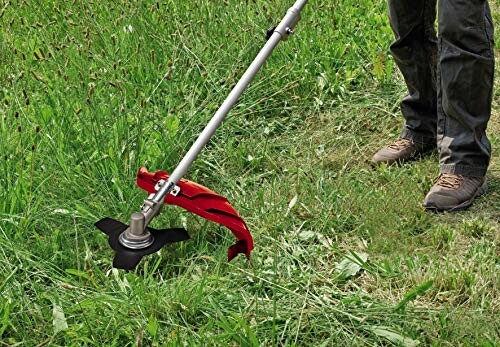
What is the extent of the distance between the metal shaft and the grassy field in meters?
0.34

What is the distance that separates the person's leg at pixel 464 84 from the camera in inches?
120

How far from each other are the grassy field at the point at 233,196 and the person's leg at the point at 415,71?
137 mm

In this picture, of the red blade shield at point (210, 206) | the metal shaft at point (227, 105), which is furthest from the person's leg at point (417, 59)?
the red blade shield at point (210, 206)

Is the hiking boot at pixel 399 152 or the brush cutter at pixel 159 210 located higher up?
the brush cutter at pixel 159 210

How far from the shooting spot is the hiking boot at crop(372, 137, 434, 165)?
144 inches

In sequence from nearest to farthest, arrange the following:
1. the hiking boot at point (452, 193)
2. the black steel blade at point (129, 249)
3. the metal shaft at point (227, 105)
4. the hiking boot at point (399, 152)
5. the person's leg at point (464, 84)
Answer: the black steel blade at point (129, 249) → the metal shaft at point (227, 105) → the person's leg at point (464, 84) → the hiking boot at point (452, 193) → the hiking boot at point (399, 152)

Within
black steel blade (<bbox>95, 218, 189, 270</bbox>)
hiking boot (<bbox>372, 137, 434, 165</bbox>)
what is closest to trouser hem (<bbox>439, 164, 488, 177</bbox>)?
hiking boot (<bbox>372, 137, 434, 165</bbox>)

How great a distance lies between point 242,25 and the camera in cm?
457

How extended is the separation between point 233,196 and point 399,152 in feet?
2.74

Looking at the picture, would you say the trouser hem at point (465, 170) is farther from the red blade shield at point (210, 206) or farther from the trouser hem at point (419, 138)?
the red blade shield at point (210, 206)

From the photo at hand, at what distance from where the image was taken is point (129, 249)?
237 centimetres

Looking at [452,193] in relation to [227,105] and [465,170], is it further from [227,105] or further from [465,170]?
[227,105]

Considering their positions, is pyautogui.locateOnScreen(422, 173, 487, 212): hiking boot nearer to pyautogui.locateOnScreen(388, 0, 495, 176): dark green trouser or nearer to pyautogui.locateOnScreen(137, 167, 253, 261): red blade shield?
pyautogui.locateOnScreen(388, 0, 495, 176): dark green trouser

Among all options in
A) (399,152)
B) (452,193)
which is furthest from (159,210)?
(399,152)
